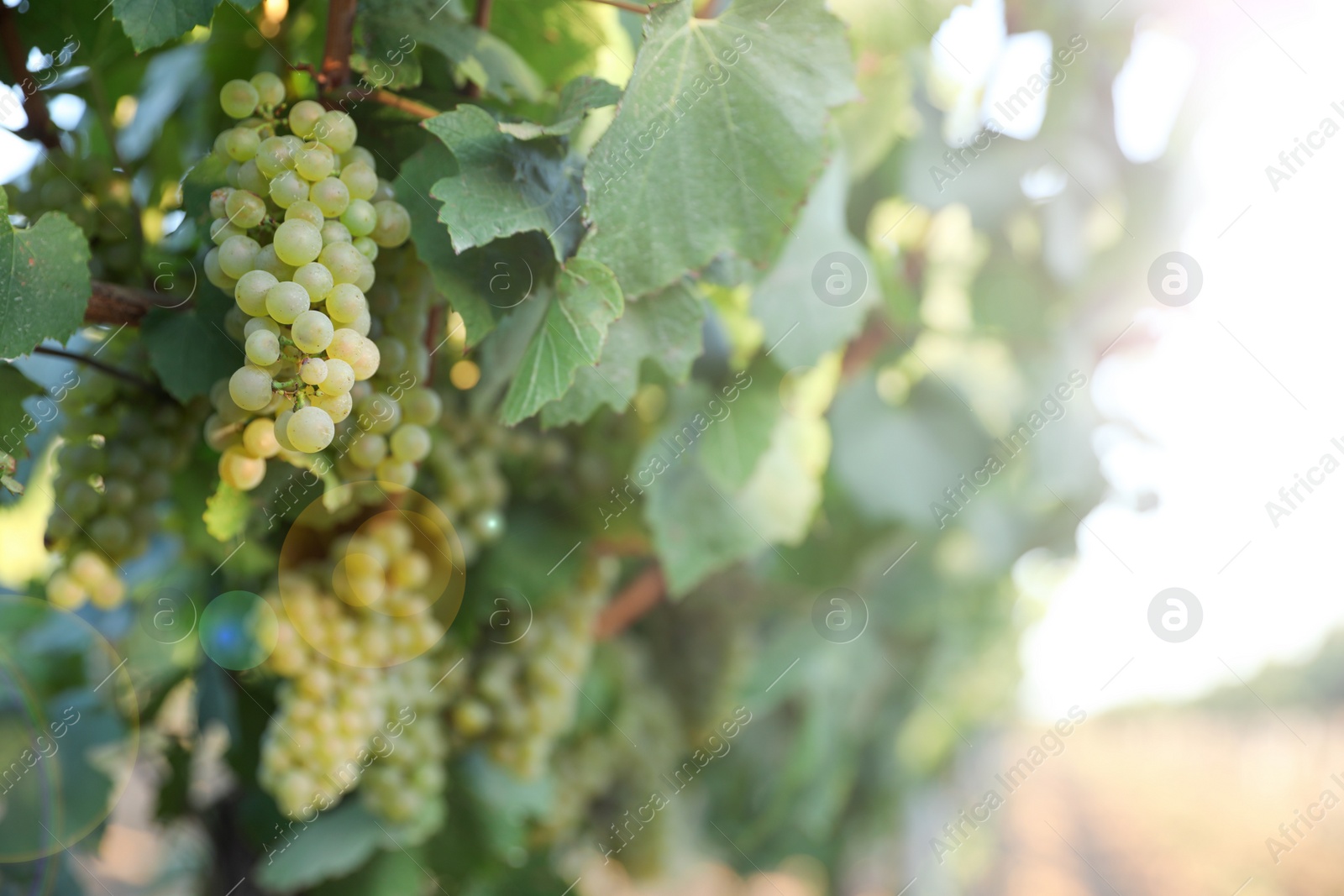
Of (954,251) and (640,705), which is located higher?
(954,251)

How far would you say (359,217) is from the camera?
403mm

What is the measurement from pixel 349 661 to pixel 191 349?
31 cm

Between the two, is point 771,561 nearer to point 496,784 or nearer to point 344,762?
point 496,784

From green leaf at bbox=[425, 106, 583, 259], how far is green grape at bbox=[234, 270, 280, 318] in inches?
3.1

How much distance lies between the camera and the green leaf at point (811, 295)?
77cm

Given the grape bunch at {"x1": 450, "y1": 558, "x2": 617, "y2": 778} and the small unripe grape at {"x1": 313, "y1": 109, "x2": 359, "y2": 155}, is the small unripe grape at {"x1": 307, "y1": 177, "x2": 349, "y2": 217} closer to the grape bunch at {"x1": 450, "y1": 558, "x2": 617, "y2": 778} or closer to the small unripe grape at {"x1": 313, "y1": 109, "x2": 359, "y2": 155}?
the small unripe grape at {"x1": 313, "y1": 109, "x2": 359, "y2": 155}

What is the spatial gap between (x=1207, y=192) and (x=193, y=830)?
1.71m

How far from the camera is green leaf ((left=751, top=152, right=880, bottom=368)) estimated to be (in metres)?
0.77

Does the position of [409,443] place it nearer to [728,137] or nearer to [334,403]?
[334,403]

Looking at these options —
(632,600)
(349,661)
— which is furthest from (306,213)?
(632,600)

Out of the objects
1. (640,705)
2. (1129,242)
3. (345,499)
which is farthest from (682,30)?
(1129,242)

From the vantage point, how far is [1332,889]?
17.3ft

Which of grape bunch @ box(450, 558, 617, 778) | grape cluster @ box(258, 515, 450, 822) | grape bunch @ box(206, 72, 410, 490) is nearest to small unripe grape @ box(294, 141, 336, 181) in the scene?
grape bunch @ box(206, 72, 410, 490)

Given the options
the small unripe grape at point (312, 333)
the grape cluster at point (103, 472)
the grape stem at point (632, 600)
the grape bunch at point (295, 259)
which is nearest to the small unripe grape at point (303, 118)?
the grape bunch at point (295, 259)
